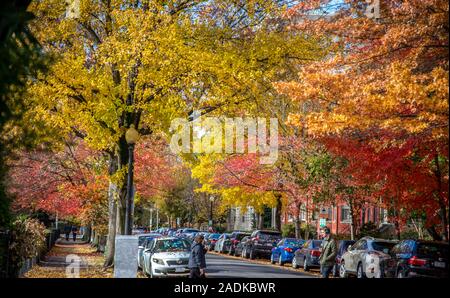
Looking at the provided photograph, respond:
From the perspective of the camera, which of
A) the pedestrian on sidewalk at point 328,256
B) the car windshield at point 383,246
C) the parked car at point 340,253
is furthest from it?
the parked car at point 340,253

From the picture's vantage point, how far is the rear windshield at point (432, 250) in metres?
18.7

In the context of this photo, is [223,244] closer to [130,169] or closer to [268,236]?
[268,236]

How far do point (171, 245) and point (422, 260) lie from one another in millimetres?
9836

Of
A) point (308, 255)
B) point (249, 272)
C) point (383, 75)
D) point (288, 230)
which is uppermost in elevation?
point (383, 75)

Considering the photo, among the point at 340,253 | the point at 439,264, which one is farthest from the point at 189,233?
the point at 439,264

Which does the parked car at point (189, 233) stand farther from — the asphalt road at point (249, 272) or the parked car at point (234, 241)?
the asphalt road at point (249, 272)

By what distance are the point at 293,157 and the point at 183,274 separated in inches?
601

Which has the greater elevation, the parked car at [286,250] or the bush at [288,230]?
the bush at [288,230]

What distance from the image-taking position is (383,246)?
22.7m

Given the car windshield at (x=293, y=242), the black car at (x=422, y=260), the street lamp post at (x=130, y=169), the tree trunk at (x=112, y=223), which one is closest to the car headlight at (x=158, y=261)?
the street lamp post at (x=130, y=169)

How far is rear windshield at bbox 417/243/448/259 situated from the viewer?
18734 mm

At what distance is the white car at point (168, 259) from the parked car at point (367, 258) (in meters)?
5.72

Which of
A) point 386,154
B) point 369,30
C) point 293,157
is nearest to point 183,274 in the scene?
point 386,154

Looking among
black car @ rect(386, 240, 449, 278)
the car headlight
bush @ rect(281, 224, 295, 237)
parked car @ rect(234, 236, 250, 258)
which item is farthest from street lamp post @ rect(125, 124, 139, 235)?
bush @ rect(281, 224, 295, 237)
